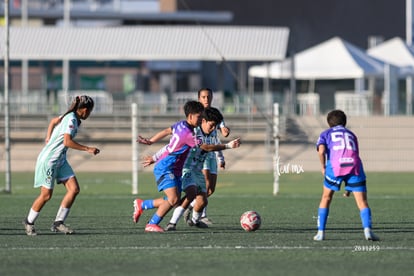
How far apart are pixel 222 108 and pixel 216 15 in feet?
67.6

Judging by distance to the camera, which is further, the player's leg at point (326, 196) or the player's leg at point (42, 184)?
the player's leg at point (42, 184)

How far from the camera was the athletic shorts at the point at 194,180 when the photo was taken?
622 inches

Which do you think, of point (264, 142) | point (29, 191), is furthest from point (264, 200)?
point (264, 142)

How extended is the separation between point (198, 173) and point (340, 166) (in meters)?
2.80

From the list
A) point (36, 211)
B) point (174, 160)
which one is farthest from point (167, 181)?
point (36, 211)

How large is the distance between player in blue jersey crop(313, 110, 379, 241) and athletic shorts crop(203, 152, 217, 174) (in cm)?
324

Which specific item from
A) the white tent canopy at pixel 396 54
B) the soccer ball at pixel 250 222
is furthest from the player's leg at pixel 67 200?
the white tent canopy at pixel 396 54

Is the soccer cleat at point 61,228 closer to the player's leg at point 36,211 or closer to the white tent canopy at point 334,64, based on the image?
the player's leg at point 36,211

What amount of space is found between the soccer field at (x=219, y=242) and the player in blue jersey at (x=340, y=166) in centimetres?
31

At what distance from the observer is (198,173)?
1617cm

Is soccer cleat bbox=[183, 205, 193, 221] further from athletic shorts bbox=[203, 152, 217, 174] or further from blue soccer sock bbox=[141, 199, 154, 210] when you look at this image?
blue soccer sock bbox=[141, 199, 154, 210]

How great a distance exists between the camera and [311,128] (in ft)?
125

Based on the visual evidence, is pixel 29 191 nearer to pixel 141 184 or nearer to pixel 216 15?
pixel 141 184

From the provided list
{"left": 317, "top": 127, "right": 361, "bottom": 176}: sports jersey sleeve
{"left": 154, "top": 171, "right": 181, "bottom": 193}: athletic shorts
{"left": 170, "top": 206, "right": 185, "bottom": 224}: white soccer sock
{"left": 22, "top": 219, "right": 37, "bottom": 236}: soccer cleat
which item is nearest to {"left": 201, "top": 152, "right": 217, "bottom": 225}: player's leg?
{"left": 170, "top": 206, "right": 185, "bottom": 224}: white soccer sock
